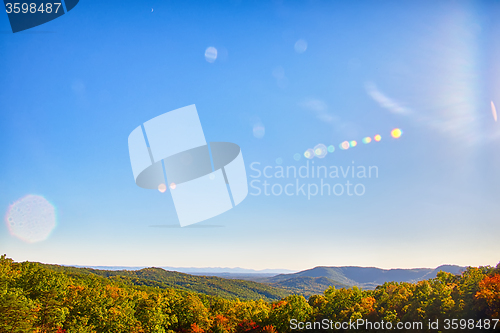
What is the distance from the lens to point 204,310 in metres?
55.8

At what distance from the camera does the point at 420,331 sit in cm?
3803

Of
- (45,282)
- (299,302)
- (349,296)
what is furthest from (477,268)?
(45,282)

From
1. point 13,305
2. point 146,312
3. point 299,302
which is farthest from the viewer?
point 299,302

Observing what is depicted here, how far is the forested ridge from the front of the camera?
116 feet

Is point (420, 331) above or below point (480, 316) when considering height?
below

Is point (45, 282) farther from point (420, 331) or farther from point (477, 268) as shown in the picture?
point (477, 268)

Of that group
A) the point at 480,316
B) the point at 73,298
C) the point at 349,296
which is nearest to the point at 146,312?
the point at 73,298

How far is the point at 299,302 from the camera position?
53.7 meters

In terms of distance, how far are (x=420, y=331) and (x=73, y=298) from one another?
4831cm

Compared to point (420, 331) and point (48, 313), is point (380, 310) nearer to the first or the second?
point (420, 331)

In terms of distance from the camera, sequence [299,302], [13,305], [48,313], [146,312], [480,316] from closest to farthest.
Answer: [13,305] → [480,316] → [48,313] → [146,312] → [299,302]

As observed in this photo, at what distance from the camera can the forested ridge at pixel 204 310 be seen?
3522 centimetres

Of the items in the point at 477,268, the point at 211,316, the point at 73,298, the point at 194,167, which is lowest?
the point at 211,316

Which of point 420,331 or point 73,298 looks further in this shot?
point 73,298
